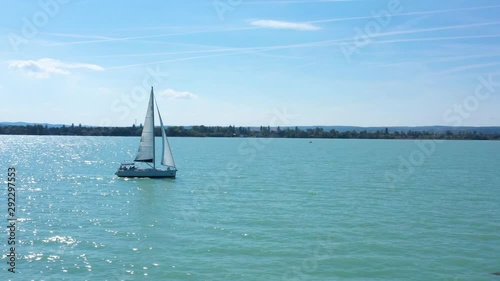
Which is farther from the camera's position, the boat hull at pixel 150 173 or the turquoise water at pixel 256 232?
the boat hull at pixel 150 173

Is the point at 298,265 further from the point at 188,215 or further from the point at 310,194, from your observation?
the point at 310,194

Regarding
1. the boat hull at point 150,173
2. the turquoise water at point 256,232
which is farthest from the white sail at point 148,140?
the turquoise water at point 256,232

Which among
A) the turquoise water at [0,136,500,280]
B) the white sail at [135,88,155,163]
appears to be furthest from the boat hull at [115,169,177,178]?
the turquoise water at [0,136,500,280]

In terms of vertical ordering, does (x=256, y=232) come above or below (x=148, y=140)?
below

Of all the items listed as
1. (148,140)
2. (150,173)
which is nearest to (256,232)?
(150,173)

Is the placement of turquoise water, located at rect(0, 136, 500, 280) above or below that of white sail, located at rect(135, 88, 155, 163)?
below

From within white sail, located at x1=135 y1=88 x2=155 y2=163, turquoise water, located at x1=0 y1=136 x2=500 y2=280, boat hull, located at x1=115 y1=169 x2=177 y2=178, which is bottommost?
turquoise water, located at x1=0 y1=136 x2=500 y2=280

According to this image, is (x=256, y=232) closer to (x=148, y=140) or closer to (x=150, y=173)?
(x=150, y=173)

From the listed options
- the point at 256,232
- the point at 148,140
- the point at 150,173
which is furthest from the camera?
the point at 148,140

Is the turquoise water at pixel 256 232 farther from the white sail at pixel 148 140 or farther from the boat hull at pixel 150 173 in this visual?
the white sail at pixel 148 140

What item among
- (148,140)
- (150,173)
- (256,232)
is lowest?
(256,232)

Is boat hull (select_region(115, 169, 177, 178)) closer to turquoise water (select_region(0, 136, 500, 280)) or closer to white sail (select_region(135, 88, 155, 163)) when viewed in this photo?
white sail (select_region(135, 88, 155, 163))

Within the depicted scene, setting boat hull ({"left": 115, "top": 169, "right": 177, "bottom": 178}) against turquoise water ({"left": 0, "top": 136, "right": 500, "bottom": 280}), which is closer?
turquoise water ({"left": 0, "top": 136, "right": 500, "bottom": 280})

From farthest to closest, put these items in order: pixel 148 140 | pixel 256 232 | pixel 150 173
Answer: pixel 148 140 → pixel 150 173 → pixel 256 232
